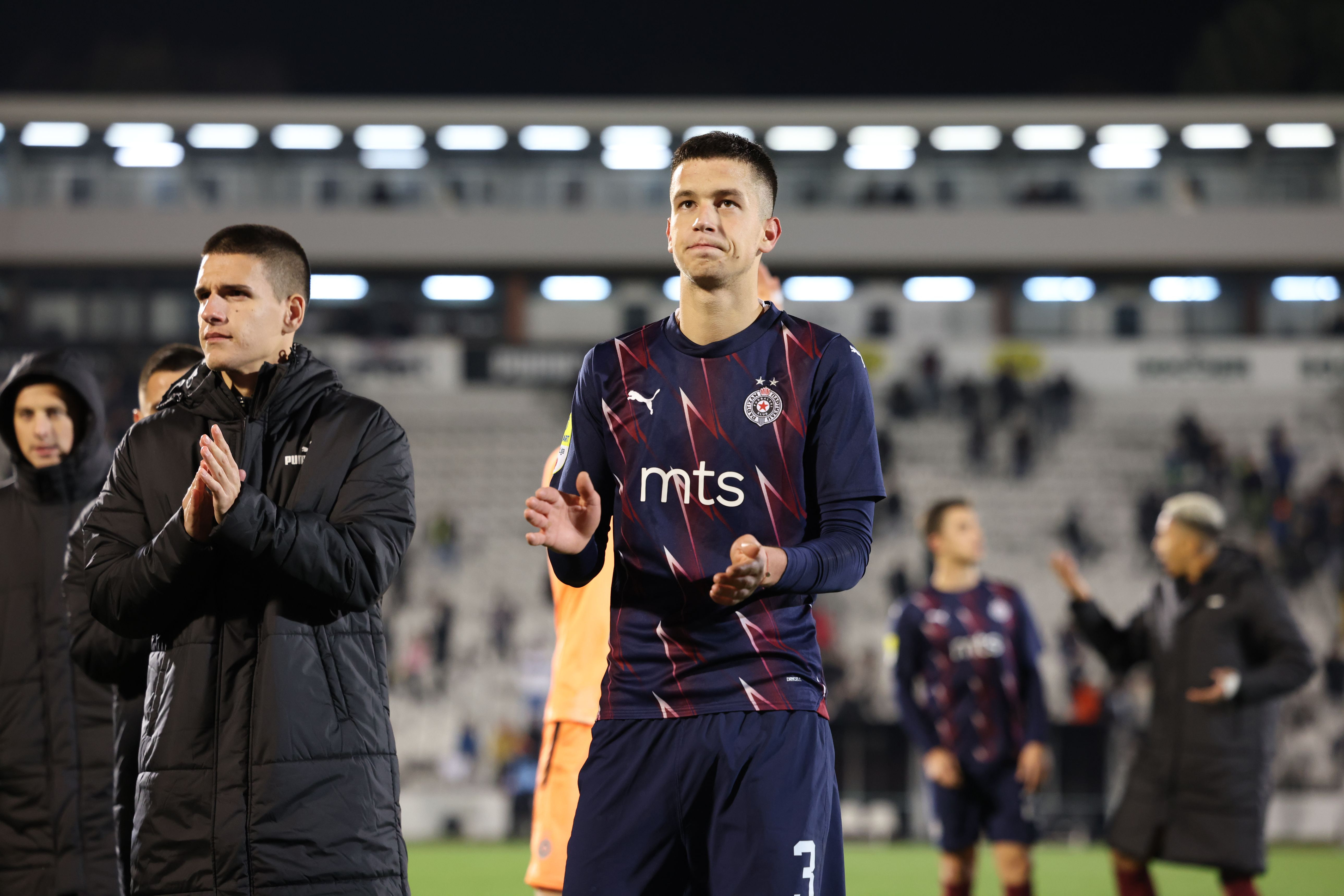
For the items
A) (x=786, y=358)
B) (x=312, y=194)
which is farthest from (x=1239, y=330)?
(x=786, y=358)

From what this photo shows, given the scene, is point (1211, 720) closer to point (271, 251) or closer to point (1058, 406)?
point (271, 251)

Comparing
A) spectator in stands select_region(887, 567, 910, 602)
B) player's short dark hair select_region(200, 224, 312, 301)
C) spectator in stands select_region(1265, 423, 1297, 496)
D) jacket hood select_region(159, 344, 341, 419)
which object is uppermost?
spectator in stands select_region(1265, 423, 1297, 496)

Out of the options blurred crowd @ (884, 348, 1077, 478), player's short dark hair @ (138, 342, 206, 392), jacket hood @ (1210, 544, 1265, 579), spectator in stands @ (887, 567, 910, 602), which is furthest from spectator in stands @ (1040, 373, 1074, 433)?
player's short dark hair @ (138, 342, 206, 392)

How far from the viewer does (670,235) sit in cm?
312

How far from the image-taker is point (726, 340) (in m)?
3.10

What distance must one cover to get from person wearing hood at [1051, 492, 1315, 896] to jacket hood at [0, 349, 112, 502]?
4.50m

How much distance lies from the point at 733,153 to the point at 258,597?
154 cm

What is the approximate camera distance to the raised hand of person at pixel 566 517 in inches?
115

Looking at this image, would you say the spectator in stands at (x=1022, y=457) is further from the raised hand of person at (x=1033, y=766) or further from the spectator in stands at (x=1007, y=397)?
the raised hand of person at (x=1033, y=766)

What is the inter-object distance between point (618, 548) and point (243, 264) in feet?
4.08

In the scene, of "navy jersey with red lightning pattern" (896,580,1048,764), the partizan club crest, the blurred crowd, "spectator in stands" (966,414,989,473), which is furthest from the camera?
the blurred crowd

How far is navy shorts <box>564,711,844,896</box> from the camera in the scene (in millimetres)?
2768

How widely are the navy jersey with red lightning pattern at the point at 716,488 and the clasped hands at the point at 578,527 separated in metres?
0.07

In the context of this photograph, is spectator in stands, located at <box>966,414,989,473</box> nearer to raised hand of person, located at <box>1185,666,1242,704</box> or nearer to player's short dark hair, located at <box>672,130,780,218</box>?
raised hand of person, located at <box>1185,666,1242,704</box>
